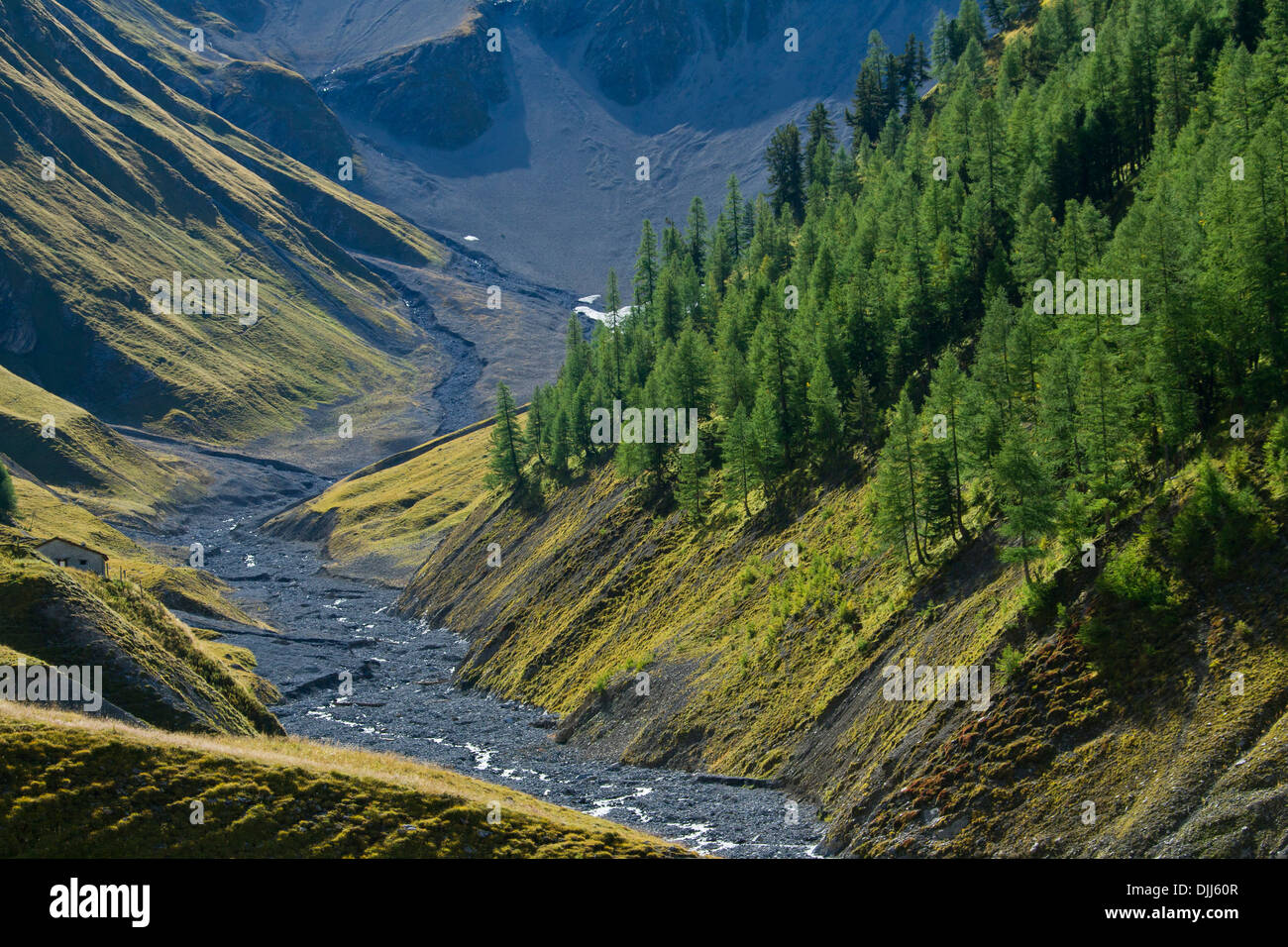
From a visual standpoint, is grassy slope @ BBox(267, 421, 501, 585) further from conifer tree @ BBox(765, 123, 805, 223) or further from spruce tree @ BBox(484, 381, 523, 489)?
conifer tree @ BBox(765, 123, 805, 223)

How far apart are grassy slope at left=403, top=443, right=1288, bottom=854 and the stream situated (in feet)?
8.39

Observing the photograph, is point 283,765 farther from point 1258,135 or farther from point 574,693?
point 1258,135

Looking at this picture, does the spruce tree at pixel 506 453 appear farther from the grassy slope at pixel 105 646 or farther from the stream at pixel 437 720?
the grassy slope at pixel 105 646

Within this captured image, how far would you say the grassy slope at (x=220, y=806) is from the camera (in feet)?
120

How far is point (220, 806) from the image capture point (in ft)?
127

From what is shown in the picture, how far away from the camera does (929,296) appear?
271ft

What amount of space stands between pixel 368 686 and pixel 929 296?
57.1m

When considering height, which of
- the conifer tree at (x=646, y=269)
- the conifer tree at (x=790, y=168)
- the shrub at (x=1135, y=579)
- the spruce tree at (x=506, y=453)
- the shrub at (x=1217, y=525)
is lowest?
the shrub at (x=1135, y=579)

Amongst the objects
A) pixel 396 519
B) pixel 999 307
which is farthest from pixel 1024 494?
pixel 396 519

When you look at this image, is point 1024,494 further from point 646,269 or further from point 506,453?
point 646,269

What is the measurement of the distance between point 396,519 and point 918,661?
13142 cm

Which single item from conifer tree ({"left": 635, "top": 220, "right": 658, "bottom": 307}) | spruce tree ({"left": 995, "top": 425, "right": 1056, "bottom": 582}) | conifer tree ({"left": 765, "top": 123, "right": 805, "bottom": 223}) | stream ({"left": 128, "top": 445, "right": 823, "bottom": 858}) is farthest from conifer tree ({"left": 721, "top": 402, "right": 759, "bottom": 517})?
conifer tree ({"left": 765, "top": 123, "right": 805, "bottom": 223})

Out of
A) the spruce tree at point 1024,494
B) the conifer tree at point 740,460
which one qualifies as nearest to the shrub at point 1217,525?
the spruce tree at point 1024,494

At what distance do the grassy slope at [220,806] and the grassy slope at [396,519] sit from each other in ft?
351
